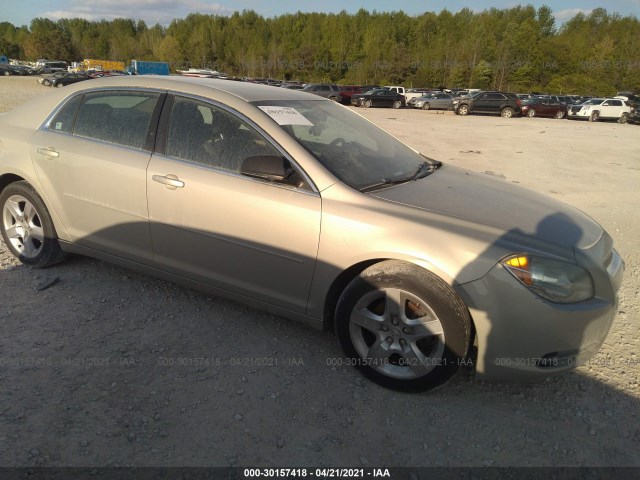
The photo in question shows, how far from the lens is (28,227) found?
3.68 metres

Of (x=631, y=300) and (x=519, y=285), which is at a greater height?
(x=519, y=285)

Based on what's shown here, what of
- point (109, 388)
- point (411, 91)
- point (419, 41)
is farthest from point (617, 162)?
point (419, 41)

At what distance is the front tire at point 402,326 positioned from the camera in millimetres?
2270

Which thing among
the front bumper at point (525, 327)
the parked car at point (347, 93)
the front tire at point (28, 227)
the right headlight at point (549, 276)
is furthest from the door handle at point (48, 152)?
the parked car at point (347, 93)

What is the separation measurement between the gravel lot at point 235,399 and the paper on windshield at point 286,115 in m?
1.42

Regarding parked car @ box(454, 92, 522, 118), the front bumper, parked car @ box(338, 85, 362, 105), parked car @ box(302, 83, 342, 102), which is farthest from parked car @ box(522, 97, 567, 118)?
the front bumper

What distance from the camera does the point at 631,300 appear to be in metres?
3.71

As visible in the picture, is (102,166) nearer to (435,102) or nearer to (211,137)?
(211,137)

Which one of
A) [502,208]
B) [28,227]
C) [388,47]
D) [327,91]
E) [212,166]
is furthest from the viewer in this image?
[388,47]

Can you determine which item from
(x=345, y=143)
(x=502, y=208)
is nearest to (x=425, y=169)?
(x=345, y=143)

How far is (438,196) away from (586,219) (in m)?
1.07

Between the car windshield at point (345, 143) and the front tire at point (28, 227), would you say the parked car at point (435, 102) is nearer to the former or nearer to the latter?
the car windshield at point (345, 143)

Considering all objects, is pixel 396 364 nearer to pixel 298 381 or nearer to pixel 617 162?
pixel 298 381

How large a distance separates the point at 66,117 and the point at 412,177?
271 cm
